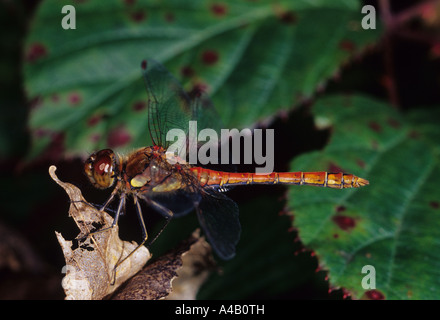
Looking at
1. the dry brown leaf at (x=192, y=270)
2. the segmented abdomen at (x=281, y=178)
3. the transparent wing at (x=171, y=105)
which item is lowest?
the dry brown leaf at (x=192, y=270)

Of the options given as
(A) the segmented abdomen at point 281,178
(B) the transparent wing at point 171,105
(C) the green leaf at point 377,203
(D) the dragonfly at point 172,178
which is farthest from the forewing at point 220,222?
(B) the transparent wing at point 171,105

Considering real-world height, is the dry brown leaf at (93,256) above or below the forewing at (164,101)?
below

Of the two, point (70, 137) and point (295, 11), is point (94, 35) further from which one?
point (295, 11)

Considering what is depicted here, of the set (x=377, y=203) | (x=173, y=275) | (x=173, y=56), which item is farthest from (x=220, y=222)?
(x=173, y=56)

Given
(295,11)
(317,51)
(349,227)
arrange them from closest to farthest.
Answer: (349,227) → (317,51) → (295,11)

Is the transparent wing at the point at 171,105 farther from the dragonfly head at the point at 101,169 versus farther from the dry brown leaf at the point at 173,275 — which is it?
the dry brown leaf at the point at 173,275

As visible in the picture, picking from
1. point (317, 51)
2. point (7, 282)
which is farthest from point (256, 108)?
point (7, 282)

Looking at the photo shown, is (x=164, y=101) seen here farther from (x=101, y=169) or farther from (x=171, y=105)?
(x=101, y=169)
